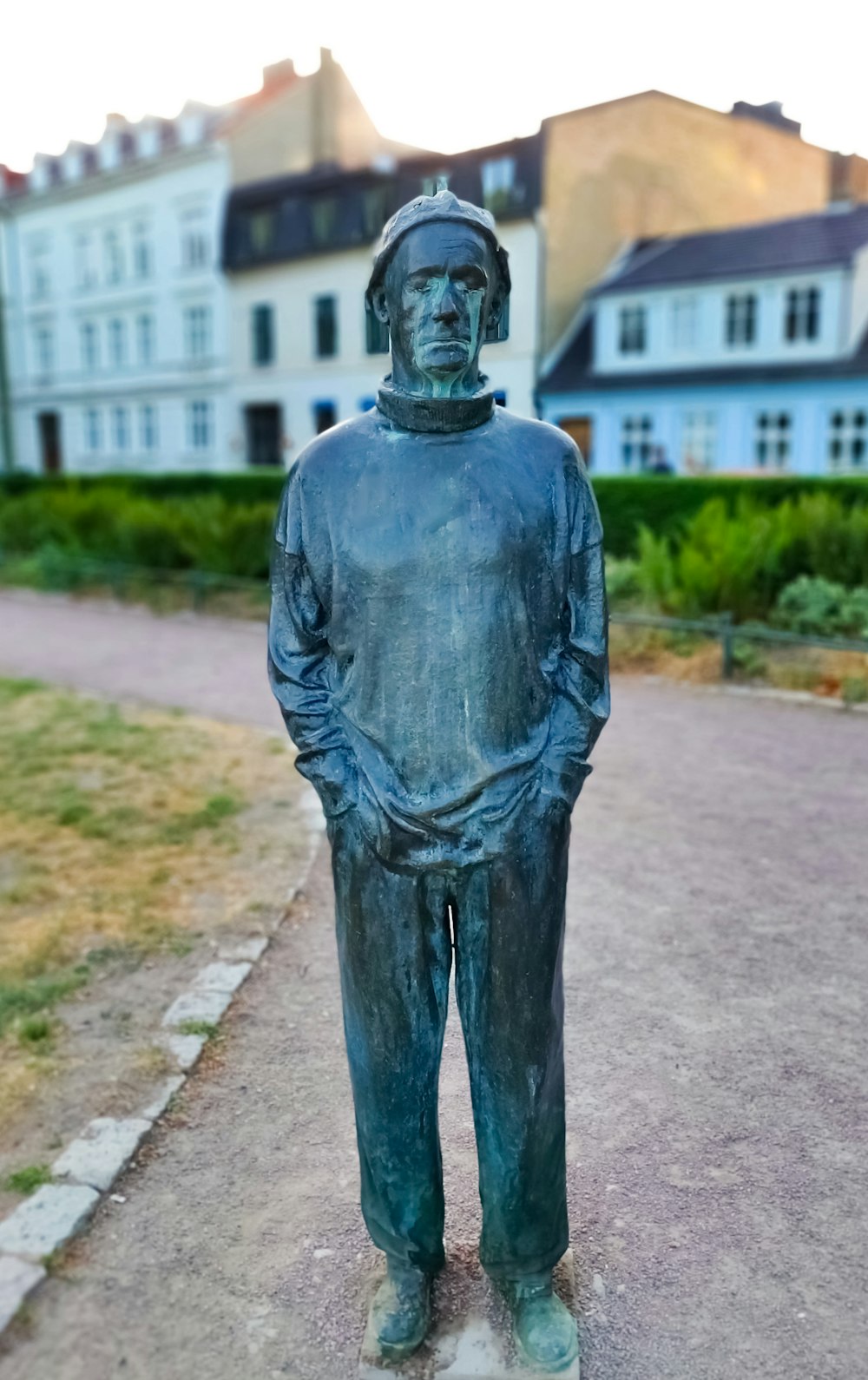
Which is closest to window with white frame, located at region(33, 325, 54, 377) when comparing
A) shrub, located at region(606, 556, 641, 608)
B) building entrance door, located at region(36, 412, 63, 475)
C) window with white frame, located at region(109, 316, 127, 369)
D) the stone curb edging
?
building entrance door, located at region(36, 412, 63, 475)

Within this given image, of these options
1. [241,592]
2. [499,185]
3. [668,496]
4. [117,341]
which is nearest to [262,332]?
[117,341]

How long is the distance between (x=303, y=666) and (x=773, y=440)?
23105 millimetres

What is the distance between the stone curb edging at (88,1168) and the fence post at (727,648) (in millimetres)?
6768

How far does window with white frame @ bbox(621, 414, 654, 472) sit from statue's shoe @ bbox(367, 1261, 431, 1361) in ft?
77.9

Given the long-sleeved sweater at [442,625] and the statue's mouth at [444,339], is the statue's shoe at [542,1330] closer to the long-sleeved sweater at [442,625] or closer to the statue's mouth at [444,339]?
the long-sleeved sweater at [442,625]

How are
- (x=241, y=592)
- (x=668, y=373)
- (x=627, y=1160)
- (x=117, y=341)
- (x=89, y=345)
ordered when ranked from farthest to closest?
(x=89, y=345) < (x=117, y=341) < (x=668, y=373) < (x=241, y=592) < (x=627, y=1160)

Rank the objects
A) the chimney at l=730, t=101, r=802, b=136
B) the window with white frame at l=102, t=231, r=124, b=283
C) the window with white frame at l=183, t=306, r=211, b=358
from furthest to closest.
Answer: the window with white frame at l=102, t=231, r=124, b=283 < the window with white frame at l=183, t=306, r=211, b=358 < the chimney at l=730, t=101, r=802, b=136

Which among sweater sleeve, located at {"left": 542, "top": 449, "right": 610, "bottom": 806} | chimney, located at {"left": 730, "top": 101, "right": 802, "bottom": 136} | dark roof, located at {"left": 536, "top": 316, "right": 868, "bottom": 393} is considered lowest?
sweater sleeve, located at {"left": 542, "top": 449, "right": 610, "bottom": 806}

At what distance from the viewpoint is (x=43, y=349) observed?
42.2 meters

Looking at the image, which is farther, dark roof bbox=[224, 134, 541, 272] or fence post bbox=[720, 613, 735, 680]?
dark roof bbox=[224, 134, 541, 272]

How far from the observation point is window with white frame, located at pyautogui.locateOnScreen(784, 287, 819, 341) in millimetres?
23234

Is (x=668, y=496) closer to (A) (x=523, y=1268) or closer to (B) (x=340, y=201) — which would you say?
(A) (x=523, y=1268)

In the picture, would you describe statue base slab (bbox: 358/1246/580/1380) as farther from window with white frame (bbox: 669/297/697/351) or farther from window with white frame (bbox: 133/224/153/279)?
window with white frame (bbox: 133/224/153/279)

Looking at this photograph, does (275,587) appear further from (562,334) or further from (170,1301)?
(562,334)
